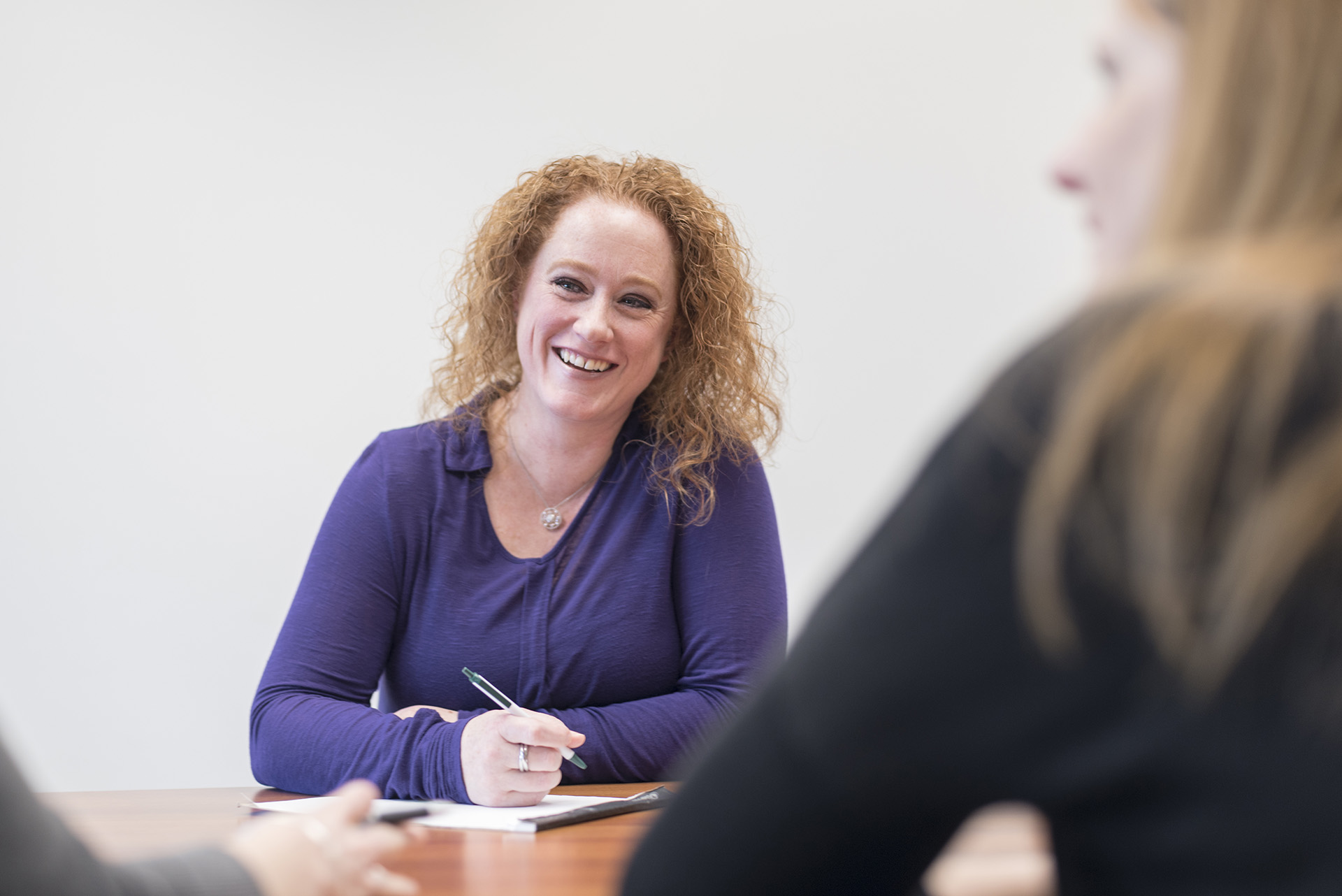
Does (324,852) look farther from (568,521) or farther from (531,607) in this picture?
(568,521)

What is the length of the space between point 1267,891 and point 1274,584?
13 cm

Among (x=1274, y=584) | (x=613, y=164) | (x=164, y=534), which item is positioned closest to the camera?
(x=1274, y=584)

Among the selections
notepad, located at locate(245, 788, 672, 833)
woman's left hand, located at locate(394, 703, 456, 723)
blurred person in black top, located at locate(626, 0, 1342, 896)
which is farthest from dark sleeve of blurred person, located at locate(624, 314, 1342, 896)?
woman's left hand, located at locate(394, 703, 456, 723)

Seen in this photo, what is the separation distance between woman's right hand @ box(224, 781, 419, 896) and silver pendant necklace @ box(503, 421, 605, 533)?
0.93 m

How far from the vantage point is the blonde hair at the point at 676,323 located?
186 centimetres

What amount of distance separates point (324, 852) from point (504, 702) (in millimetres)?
724

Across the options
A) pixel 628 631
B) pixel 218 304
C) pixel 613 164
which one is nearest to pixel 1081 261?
pixel 613 164

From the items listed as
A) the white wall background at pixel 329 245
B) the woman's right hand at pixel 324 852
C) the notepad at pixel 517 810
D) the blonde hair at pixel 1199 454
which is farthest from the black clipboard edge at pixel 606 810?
the white wall background at pixel 329 245

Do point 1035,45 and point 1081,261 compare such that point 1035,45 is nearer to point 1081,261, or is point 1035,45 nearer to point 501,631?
point 1081,261

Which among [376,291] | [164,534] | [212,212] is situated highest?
[212,212]

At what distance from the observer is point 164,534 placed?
2.52 meters

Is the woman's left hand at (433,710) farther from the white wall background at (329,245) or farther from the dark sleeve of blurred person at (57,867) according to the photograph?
the white wall background at (329,245)

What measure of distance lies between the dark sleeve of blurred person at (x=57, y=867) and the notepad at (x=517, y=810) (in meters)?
0.43

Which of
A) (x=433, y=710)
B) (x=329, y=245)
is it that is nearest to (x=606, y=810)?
(x=433, y=710)
